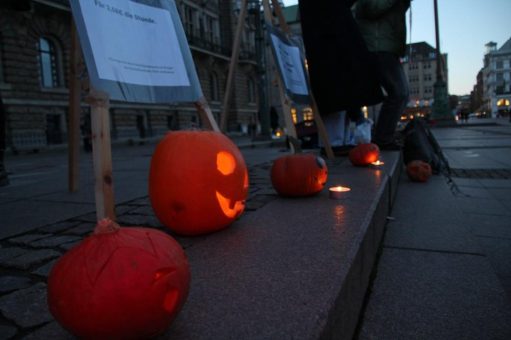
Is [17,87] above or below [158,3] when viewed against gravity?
above

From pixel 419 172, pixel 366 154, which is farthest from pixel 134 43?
pixel 419 172

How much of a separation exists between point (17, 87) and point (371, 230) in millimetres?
Answer: 20812

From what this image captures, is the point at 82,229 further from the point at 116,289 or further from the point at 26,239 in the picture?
the point at 116,289

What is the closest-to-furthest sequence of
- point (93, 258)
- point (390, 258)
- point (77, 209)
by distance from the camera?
point (93, 258) → point (390, 258) → point (77, 209)

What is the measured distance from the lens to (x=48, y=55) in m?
20.6

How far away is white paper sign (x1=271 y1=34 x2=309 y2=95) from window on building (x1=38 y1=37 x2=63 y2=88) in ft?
65.9

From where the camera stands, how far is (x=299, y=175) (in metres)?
2.49

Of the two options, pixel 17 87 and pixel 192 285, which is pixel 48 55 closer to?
pixel 17 87

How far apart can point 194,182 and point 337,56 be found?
345 cm

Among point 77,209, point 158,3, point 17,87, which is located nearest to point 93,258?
point 158,3

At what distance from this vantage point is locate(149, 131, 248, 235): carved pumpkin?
1.71 metres

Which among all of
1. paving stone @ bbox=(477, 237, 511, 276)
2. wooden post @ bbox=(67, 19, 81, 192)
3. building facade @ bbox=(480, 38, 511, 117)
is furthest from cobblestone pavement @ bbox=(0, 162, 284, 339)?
building facade @ bbox=(480, 38, 511, 117)

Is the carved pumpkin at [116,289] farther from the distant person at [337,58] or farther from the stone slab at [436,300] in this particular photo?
the distant person at [337,58]

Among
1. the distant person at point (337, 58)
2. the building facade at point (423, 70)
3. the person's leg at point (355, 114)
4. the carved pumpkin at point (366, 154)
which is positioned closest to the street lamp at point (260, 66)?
A: the person's leg at point (355, 114)
